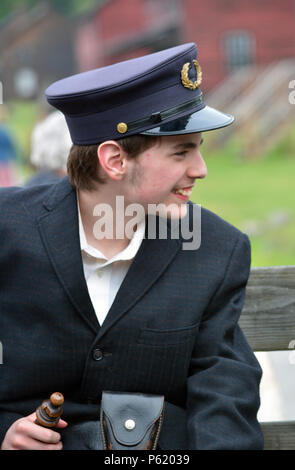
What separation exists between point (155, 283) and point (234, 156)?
20925mm

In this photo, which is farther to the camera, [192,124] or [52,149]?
[52,149]

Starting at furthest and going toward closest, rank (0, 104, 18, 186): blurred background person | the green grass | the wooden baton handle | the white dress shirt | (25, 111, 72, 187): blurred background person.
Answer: (0, 104, 18, 186): blurred background person
the green grass
(25, 111, 72, 187): blurred background person
the white dress shirt
the wooden baton handle

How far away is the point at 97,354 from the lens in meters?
2.56

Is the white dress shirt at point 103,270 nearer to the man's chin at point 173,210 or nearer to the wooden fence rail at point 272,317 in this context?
the man's chin at point 173,210

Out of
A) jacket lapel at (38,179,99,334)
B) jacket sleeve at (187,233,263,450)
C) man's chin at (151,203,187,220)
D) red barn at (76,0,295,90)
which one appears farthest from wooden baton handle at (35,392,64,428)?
red barn at (76,0,295,90)

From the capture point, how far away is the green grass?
9805 millimetres

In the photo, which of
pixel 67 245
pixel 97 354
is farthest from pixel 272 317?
pixel 67 245

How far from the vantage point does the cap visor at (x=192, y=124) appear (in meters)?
2.46

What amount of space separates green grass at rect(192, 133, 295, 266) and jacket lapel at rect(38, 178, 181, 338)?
591 cm

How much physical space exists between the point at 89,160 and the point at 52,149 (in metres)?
2.48

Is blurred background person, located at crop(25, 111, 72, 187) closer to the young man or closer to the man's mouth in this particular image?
the young man

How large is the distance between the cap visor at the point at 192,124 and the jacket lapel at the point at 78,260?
395 millimetres

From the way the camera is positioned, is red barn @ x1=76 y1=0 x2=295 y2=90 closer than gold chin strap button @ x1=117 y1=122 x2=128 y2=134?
No

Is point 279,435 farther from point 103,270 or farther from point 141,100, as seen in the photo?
point 141,100
